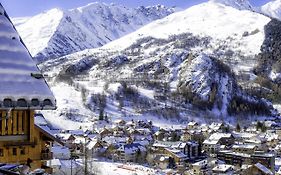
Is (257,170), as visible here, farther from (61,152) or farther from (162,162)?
(61,152)

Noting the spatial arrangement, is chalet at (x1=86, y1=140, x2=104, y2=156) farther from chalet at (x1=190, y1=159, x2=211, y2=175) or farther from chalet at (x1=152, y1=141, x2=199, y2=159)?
chalet at (x1=190, y1=159, x2=211, y2=175)

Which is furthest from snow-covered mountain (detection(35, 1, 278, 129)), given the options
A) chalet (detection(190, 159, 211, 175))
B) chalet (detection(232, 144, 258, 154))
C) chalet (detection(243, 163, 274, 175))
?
chalet (detection(243, 163, 274, 175))

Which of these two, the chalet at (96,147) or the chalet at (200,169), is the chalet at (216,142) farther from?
the chalet at (96,147)

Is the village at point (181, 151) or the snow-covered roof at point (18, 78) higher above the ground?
the snow-covered roof at point (18, 78)

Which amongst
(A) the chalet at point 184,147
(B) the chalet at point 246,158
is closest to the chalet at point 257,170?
(B) the chalet at point 246,158

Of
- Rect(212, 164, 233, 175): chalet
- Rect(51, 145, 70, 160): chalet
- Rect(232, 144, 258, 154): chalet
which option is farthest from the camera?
Rect(232, 144, 258, 154): chalet

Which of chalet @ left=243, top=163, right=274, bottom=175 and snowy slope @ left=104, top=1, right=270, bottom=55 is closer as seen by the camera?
chalet @ left=243, top=163, right=274, bottom=175

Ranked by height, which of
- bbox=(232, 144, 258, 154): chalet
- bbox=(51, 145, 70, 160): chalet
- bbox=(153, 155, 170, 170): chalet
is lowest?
bbox=(153, 155, 170, 170): chalet

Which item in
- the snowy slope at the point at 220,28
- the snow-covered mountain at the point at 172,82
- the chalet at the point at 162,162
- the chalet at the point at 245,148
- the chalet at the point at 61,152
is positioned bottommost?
the chalet at the point at 162,162
